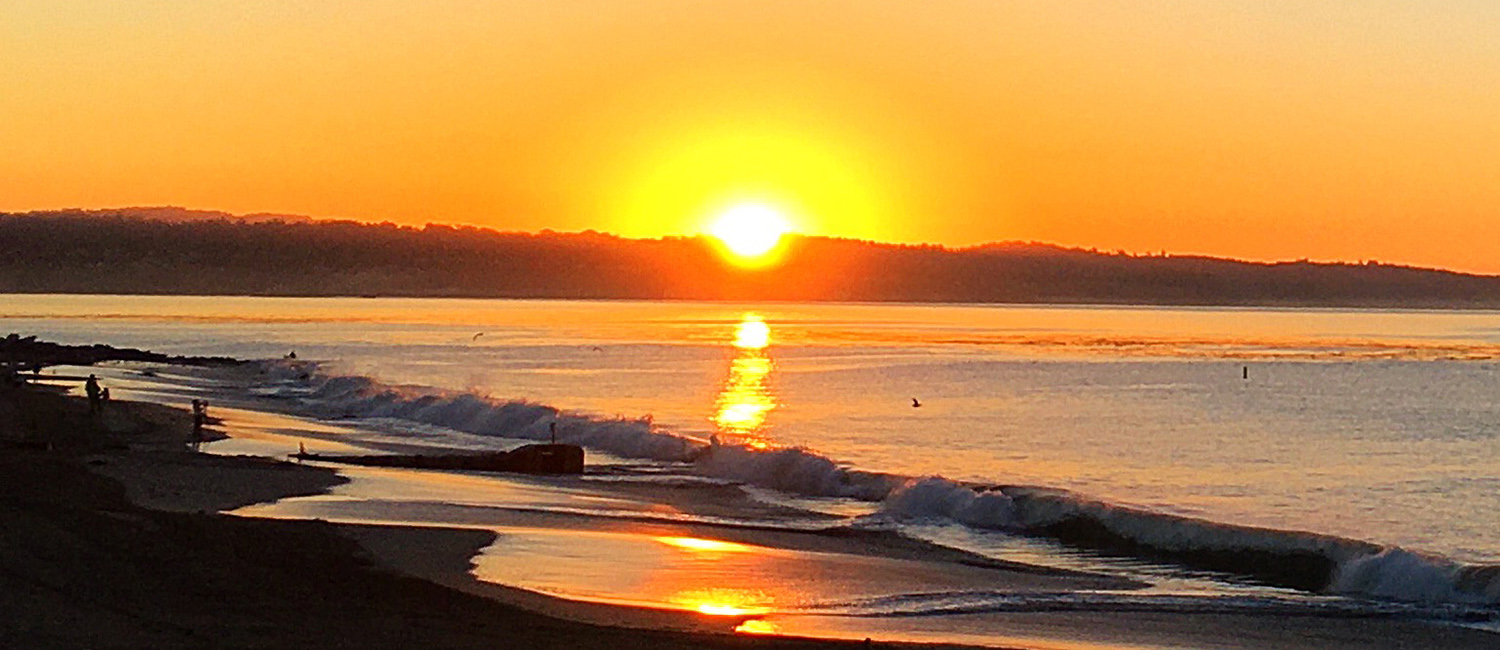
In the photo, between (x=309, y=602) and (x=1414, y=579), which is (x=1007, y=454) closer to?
(x=1414, y=579)

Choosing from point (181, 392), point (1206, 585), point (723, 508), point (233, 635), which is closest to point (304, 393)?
point (181, 392)

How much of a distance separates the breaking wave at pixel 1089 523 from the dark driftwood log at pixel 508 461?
3830mm

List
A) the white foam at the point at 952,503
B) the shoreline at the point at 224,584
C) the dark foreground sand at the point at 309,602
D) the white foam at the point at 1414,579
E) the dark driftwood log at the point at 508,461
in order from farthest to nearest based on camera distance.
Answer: the dark driftwood log at the point at 508,461
the white foam at the point at 952,503
the white foam at the point at 1414,579
the dark foreground sand at the point at 309,602
the shoreline at the point at 224,584

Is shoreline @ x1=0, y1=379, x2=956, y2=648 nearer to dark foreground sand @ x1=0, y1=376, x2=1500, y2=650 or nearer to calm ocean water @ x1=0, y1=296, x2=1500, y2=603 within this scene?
dark foreground sand @ x1=0, y1=376, x2=1500, y2=650

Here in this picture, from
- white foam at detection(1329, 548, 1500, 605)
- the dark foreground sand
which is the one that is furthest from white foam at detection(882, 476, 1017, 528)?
the dark foreground sand

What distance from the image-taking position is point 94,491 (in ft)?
79.8

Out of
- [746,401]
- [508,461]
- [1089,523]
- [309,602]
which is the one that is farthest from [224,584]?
[746,401]

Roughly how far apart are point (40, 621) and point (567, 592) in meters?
6.14

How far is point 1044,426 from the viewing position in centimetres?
5950

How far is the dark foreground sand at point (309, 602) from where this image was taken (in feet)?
45.3

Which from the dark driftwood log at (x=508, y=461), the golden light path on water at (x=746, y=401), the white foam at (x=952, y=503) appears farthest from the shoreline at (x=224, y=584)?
the golden light path on water at (x=746, y=401)

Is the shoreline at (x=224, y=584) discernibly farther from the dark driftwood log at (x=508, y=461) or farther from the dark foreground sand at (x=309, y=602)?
the dark driftwood log at (x=508, y=461)

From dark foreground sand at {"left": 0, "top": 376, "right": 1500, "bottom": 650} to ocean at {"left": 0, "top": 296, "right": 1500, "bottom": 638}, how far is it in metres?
1.14

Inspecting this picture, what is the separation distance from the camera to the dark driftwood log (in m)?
33.9
